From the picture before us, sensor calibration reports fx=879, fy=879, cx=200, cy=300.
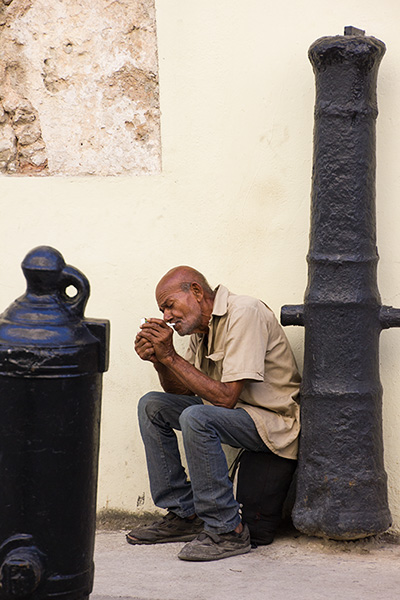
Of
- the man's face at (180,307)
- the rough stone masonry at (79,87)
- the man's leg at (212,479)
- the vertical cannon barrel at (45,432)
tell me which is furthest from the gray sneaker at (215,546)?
the rough stone masonry at (79,87)

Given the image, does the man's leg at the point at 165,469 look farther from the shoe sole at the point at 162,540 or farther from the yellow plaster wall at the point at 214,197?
the yellow plaster wall at the point at 214,197

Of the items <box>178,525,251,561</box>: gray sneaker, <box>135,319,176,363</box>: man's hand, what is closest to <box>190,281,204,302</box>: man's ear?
<box>135,319,176,363</box>: man's hand

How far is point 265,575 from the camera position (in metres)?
3.56

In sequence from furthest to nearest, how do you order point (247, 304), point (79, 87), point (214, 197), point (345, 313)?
point (79, 87)
point (214, 197)
point (247, 304)
point (345, 313)

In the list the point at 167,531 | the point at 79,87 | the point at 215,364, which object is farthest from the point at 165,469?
the point at 79,87

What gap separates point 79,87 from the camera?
14.5 ft

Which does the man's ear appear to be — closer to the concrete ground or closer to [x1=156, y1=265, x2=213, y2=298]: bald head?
[x1=156, y1=265, x2=213, y2=298]: bald head

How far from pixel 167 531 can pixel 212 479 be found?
477 mm

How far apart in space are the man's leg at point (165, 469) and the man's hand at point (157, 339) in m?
0.34

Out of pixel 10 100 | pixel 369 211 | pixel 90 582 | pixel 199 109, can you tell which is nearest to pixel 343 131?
pixel 369 211

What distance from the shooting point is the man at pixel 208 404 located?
12.4 feet

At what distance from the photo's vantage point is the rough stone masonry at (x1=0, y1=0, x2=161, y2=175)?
4.36 meters

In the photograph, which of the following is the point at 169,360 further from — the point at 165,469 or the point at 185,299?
the point at 165,469

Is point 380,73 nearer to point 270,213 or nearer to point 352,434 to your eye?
point 270,213
